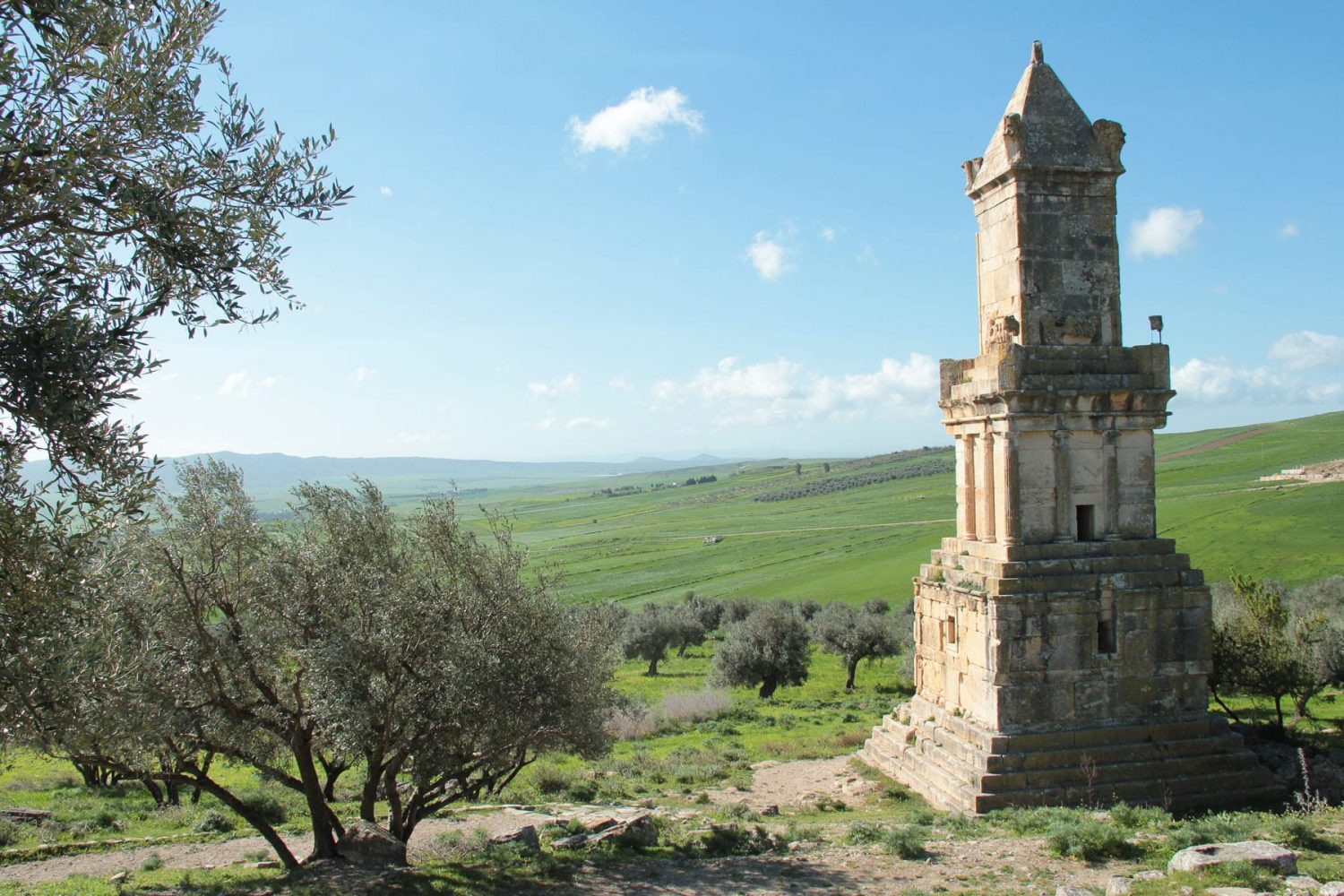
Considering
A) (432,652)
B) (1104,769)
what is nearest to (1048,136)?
(1104,769)

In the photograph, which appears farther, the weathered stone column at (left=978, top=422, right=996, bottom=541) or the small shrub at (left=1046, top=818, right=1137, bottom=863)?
the weathered stone column at (left=978, top=422, right=996, bottom=541)

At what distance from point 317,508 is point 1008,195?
495 inches

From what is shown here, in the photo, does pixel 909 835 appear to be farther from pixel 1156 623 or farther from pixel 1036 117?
pixel 1036 117

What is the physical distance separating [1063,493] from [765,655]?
18921mm

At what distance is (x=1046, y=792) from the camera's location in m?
13.7

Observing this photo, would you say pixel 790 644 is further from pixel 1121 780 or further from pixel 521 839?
pixel 521 839

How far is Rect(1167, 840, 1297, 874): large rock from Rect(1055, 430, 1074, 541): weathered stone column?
618 centimetres

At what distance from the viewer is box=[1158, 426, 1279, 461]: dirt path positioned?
381ft

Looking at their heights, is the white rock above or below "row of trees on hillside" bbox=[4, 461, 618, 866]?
below

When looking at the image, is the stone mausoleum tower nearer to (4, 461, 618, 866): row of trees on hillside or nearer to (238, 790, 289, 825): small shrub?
(4, 461, 618, 866): row of trees on hillside

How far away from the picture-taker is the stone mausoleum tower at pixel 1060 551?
1421 centimetres

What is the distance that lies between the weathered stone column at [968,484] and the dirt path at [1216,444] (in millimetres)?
112028

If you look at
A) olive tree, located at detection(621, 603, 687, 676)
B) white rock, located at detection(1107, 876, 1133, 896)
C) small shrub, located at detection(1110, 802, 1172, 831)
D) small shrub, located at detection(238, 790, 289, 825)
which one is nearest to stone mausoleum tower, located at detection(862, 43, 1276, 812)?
small shrub, located at detection(1110, 802, 1172, 831)

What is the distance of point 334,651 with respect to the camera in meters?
11.1
